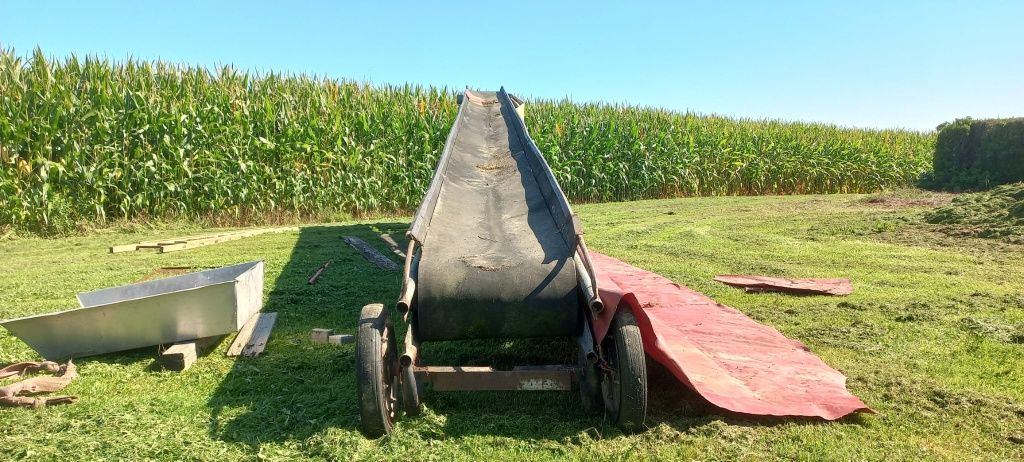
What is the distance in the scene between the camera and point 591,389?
346 centimetres

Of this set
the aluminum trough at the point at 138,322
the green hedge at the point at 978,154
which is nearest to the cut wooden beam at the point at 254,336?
the aluminum trough at the point at 138,322

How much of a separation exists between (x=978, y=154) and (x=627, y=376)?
18.0 metres

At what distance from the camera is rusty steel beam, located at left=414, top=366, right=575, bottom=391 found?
10.8ft

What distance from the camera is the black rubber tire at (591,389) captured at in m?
3.43

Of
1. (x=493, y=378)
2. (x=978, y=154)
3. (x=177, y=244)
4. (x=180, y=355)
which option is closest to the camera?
(x=493, y=378)

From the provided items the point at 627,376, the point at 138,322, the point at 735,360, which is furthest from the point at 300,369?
the point at 735,360

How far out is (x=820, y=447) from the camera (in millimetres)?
3057

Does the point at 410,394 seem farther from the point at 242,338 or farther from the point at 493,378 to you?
the point at 242,338

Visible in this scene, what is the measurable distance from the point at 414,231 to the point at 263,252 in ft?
17.8

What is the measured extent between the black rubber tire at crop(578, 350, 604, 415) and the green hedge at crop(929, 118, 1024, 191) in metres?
16.3

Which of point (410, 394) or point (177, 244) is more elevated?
point (177, 244)

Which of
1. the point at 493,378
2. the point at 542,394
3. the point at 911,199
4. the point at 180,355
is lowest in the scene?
the point at 542,394

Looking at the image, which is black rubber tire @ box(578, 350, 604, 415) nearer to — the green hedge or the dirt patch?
the dirt patch

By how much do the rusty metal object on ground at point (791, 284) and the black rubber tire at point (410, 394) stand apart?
4.02m
